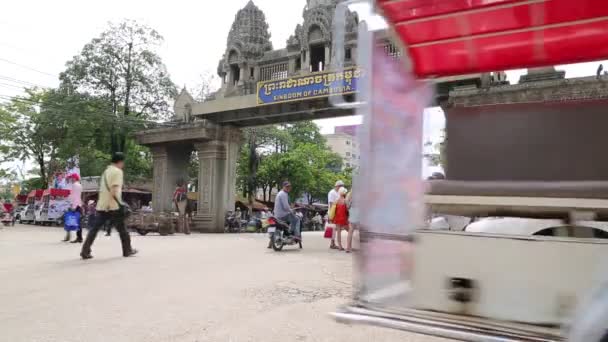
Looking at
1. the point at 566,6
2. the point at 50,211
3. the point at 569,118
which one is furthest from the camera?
the point at 50,211

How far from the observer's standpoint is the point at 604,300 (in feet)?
5.77

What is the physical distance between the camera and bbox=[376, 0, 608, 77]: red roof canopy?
268 cm

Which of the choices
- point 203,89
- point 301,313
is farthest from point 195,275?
point 203,89

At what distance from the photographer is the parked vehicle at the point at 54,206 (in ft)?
73.1

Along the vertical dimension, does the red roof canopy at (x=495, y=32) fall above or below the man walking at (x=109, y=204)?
above

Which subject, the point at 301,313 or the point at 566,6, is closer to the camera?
the point at 566,6

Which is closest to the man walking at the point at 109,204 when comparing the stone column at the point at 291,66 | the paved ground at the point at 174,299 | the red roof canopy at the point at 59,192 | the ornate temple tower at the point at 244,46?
the paved ground at the point at 174,299

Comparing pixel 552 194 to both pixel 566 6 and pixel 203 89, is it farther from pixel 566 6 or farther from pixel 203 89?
pixel 203 89

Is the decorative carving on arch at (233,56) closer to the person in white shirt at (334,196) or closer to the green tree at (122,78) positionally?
the green tree at (122,78)

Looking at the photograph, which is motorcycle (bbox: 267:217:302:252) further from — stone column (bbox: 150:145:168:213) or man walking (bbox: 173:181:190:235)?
stone column (bbox: 150:145:168:213)

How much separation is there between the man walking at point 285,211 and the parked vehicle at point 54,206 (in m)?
15.8

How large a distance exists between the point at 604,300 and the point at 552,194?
3.67 feet

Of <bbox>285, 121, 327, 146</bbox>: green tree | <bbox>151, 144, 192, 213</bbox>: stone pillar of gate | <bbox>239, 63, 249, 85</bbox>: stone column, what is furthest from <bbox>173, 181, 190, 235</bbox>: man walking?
<bbox>285, 121, 327, 146</bbox>: green tree

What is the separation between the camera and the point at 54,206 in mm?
23016
